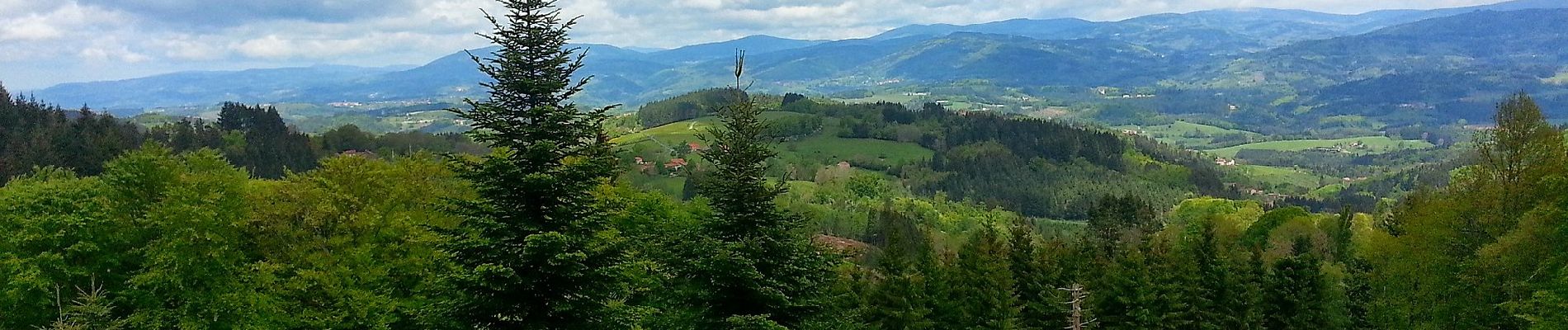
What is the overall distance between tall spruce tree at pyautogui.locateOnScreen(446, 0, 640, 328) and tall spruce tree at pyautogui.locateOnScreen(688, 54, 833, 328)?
8.02ft

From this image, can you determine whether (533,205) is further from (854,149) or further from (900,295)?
(854,149)

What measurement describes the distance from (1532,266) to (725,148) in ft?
80.5

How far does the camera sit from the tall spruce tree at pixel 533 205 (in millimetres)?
13594

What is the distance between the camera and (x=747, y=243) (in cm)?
1598

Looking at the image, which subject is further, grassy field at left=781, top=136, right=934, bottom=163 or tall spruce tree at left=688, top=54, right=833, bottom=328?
grassy field at left=781, top=136, right=934, bottom=163

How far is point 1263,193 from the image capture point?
6619 inches

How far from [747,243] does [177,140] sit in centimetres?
9444

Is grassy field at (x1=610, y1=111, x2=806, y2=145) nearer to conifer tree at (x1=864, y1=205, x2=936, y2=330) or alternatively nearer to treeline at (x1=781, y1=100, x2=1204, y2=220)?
treeline at (x1=781, y1=100, x2=1204, y2=220)

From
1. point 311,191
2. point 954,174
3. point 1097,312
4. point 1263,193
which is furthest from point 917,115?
point 311,191

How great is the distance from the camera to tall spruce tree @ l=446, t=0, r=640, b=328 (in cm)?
1359

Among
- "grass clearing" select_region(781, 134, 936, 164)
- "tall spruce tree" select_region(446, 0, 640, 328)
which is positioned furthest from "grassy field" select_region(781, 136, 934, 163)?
"tall spruce tree" select_region(446, 0, 640, 328)

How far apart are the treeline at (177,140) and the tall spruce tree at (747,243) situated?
28.5 m

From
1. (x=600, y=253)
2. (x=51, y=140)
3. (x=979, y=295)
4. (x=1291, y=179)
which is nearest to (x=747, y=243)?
(x=600, y=253)

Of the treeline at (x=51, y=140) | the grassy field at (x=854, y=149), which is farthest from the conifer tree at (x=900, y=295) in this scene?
the grassy field at (x=854, y=149)
